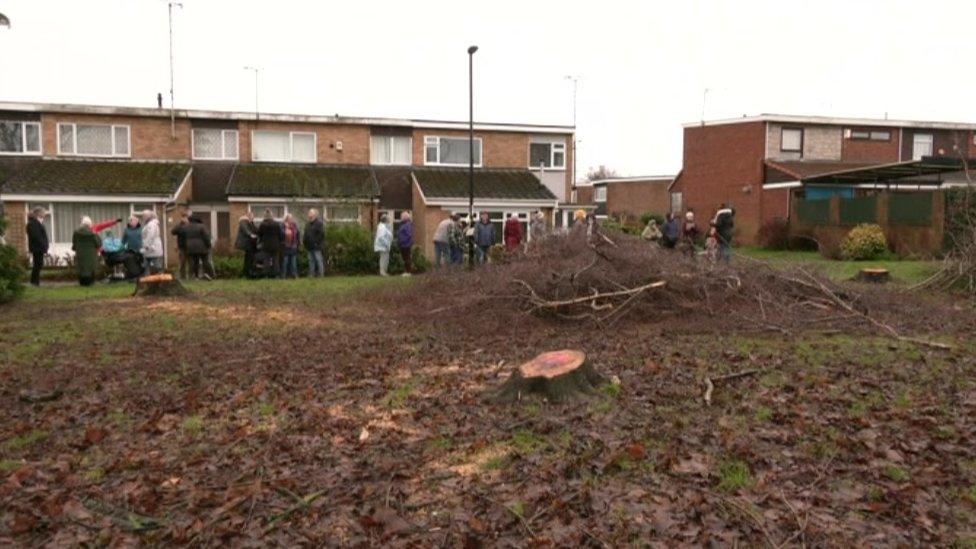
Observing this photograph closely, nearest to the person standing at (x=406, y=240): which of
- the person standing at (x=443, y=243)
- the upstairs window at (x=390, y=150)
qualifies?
the person standing at (x=443, y=243)

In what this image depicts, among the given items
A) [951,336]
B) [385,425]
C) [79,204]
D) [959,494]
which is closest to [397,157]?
[79,204]

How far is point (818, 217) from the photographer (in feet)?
96.3

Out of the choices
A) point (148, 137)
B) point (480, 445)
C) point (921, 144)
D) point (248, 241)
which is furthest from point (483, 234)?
point (921, 144)

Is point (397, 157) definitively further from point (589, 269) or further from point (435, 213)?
point (589, 269)

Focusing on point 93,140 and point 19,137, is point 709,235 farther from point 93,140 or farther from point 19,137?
point 19,137

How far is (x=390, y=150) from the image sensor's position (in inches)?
1288

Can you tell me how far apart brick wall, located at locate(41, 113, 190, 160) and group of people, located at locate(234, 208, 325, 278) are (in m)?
12.4

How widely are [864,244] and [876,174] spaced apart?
499 centimetres

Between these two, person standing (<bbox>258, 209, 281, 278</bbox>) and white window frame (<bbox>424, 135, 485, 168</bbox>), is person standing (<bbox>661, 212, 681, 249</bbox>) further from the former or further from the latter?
white window frame (<bbox>424, 135, 485, 168</bbox>)

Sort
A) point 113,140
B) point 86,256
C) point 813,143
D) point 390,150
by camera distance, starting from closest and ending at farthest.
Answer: point 86,256
point 113,140
point 390,150
point 813,143

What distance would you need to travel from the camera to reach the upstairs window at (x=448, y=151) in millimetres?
33000

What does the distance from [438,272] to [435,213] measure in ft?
47.2

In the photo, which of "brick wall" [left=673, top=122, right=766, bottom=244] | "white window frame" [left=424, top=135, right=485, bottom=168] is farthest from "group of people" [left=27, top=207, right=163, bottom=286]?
"brick wall" [left=673, top=122, right=766, bottom=244]

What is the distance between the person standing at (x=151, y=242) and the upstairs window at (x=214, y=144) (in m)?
13.3
